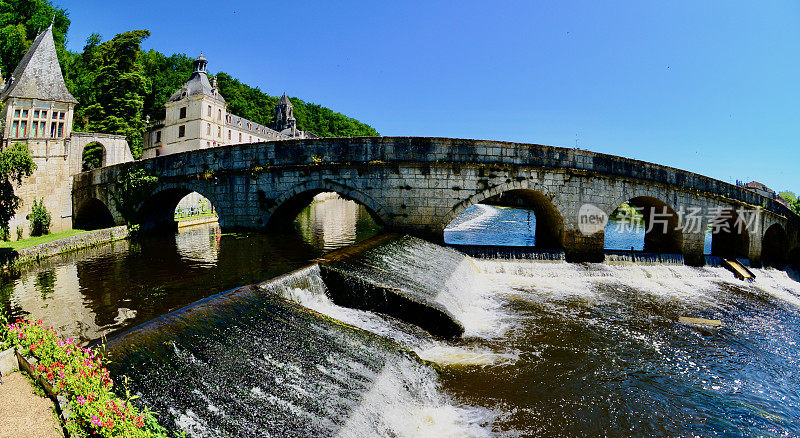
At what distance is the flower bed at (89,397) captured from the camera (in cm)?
275

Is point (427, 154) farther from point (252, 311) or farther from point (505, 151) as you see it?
point (252, 311)

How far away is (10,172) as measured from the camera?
589 inches

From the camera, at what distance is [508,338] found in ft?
24.6

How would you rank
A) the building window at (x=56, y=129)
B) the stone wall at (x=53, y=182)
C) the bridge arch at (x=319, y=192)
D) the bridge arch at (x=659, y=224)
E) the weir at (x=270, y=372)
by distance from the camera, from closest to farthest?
1. the weir at (x=270, y=372)
2. the bridge arch at (x=319, y=192)
3. the bridge arch at (x=659, y=224)
4. the stone wall at (x=53, y=182)
5. the building window at (x=56, y=129)

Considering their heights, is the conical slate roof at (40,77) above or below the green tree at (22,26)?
below

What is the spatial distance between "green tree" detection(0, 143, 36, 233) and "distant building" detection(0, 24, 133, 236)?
3.51 metres

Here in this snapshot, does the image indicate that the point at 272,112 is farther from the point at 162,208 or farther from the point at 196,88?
the point at 162,208

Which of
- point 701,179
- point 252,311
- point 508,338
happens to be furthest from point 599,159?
point 252,311

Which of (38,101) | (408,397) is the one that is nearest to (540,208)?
(408,397)

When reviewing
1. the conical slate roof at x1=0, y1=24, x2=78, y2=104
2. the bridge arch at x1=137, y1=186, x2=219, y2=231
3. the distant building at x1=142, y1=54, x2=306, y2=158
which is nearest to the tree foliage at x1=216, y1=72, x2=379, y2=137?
the distant building at x1=142, y1=54, x2=306, y2=158

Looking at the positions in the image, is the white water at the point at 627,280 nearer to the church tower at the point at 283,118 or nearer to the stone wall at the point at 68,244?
the stone wall at the point at 68,244

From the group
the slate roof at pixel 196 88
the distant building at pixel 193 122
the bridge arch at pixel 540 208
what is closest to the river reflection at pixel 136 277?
the bridge arch at pixel 540 208

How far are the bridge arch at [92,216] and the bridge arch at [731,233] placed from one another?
2945cm

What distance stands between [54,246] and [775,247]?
105ft
